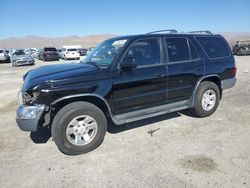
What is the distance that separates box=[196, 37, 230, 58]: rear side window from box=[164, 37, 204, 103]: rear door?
14.7 inches

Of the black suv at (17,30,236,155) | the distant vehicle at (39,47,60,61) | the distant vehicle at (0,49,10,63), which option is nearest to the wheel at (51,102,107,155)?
the black suv at (17,30,236,155)

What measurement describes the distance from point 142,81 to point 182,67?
3.52 feet

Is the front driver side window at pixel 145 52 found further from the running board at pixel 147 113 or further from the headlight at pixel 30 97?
the headlight at pixel 30 97

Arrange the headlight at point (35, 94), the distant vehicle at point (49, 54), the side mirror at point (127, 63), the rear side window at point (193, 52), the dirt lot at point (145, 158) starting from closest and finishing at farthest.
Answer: the dirt lot at point (145, 158)
the headlight at point (35, 94)
the side mirror at point (127, 63)
the rear side window at point (193, 52)
the distant vehicle at point (49, 54)

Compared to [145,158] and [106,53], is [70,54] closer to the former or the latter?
[106,53]

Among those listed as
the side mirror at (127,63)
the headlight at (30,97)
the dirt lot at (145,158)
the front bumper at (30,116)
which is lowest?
the dirt lot at (145,158)

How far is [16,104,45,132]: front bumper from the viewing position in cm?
364

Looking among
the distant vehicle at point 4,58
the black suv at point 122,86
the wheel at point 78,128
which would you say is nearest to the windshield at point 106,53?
the black suv at point 122,86

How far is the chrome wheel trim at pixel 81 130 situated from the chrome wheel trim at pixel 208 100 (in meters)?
2.72

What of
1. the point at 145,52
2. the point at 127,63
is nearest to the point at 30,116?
the point at 127,63

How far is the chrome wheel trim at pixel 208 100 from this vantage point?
5.39 metres

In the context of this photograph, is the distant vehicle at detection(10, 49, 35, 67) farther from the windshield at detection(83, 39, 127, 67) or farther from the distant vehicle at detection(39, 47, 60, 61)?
the windshield at detection(83, 39, 127, 67)

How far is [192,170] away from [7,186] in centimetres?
254

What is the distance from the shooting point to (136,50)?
14.5 ft
